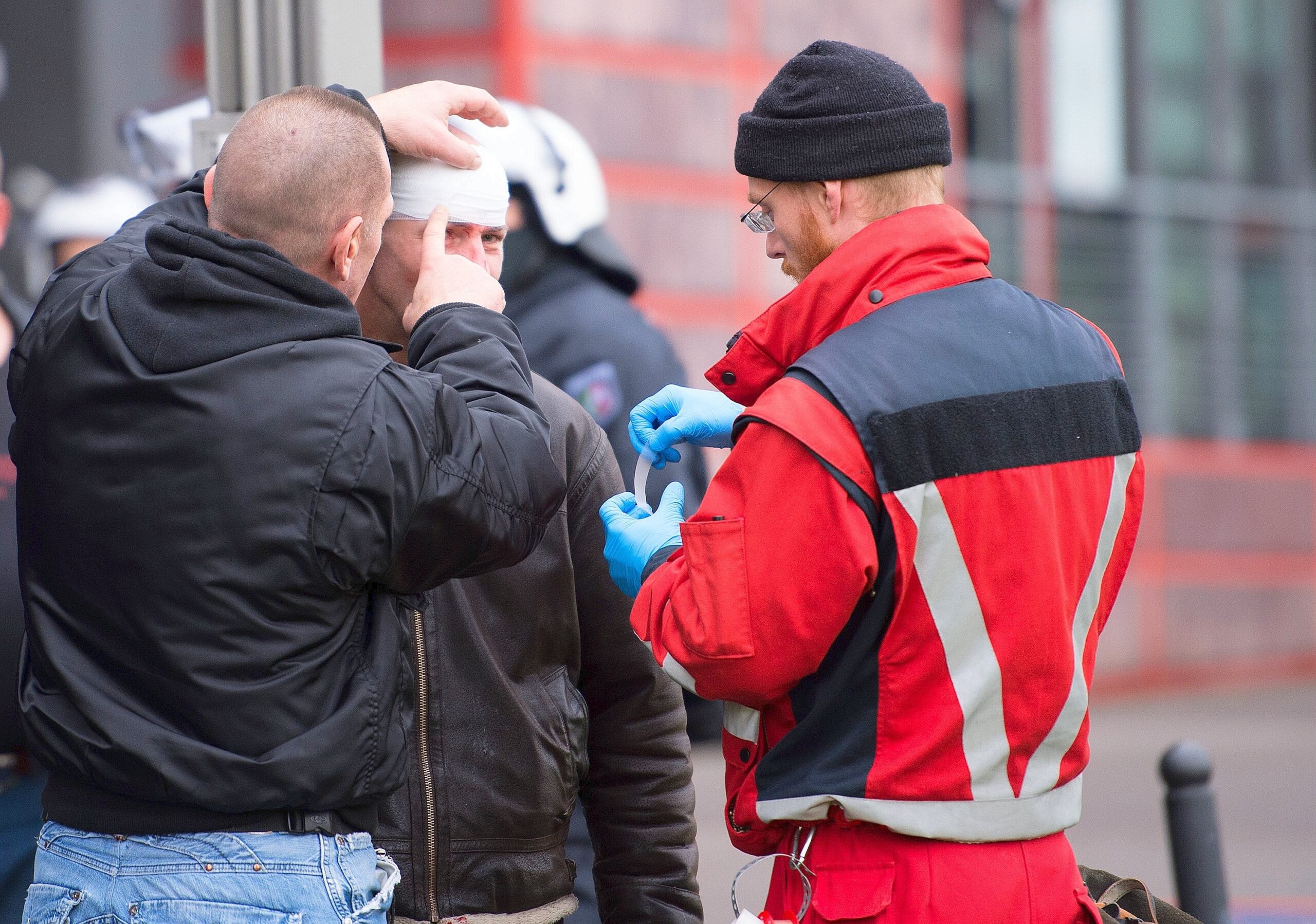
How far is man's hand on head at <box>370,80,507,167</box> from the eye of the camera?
2684 millimetres

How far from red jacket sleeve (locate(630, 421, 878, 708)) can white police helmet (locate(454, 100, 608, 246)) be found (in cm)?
219

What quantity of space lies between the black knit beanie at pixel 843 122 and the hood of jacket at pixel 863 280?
0.09m

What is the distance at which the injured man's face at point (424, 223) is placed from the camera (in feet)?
9.02

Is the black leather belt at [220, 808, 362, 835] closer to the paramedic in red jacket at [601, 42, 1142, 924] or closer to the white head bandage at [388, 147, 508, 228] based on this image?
the paramedic in red jacket at [601, 42, 1142, 924]

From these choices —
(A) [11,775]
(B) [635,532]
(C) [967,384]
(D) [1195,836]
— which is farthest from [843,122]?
(D) [1195,836]

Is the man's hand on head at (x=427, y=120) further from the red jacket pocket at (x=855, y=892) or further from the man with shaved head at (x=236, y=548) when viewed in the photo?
the red jacket pocket at (x=855, y=892)

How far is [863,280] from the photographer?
2326 millimetres

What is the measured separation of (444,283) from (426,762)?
719 millimetres

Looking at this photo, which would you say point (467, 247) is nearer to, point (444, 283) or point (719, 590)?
point (444, 283)

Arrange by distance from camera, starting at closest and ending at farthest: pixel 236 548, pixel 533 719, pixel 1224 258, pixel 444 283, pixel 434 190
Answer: pixel 236 548 → pixel 444 283 → pixel 533 719 → pixel 434 190 → pixel 1224 258

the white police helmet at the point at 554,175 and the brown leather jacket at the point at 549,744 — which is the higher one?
the white police helmet at the point at 554,175

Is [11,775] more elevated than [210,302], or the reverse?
[210,302]

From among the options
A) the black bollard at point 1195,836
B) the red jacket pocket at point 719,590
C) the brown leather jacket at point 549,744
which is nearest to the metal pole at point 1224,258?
the black bollard at point 1195,836

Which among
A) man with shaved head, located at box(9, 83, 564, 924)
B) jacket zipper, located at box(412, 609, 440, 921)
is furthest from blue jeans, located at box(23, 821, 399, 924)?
jacket zipper, located at box(412, 609, 440, 921)
